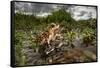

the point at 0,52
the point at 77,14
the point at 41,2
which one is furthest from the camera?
the point at 77,14

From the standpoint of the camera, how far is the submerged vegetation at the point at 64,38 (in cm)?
222

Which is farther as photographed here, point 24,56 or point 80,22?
point 80,22

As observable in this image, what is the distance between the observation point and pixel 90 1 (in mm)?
2545

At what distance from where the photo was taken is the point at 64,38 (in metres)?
2.40

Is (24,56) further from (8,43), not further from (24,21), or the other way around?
(24,21)

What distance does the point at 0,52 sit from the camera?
216cm

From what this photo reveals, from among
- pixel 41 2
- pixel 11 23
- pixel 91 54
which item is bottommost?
pixel 91 54

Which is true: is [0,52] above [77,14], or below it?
below

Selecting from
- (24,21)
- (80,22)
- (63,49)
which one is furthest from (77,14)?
(24,21)

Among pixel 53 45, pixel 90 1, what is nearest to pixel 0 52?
pixel 53 45

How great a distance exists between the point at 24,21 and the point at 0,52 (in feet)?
1.33

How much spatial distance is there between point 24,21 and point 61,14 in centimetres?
43

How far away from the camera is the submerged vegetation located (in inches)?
87.5

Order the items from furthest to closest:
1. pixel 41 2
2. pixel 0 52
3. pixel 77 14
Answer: pixel 77 14 → pixel 41 2 → pixel 0 52
